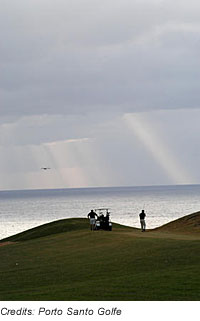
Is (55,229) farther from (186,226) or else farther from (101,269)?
(101,269)

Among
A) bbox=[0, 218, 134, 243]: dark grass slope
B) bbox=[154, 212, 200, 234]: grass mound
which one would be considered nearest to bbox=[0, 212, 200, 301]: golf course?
bbox=[154, 212, 200, 234]: grass mound

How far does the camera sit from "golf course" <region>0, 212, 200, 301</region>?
2064 cm

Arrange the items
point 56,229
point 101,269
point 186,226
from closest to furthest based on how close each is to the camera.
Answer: point 101,269 < point 186,226 < point 56,229

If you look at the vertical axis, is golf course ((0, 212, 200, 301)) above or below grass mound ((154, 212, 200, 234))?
below

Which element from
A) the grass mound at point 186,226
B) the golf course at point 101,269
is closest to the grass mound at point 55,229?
the grass mound at point 186,226

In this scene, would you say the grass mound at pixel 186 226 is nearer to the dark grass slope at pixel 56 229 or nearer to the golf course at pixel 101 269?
the dark grass slope at pixel 56 229

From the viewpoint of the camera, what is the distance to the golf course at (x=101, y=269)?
20641mm

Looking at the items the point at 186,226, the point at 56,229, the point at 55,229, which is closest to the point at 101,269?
the point at 186,226

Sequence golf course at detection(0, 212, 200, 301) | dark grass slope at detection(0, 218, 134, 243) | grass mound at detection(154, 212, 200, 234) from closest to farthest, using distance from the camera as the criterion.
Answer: golf course at detection(0, 212, 200, 301) → grass mound at detection(154, 212, 200, 234) → dark grass slope at detection(0, 218, 134, 243)

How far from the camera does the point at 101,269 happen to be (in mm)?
27828

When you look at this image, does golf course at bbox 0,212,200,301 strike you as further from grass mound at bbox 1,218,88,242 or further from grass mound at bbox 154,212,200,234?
grass mound at bbox 1,218,88,242
